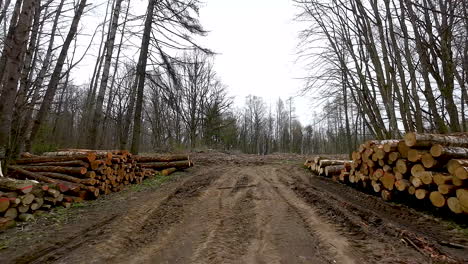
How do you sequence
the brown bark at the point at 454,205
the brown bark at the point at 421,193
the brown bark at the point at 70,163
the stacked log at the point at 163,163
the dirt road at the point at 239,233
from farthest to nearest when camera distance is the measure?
the stacked log at the point at 163,163
the brown bark at the point at 70,163
the brown bark at the point at 421,193
the brown bark at the point at 454,205
the dirt road at the point at 239,233

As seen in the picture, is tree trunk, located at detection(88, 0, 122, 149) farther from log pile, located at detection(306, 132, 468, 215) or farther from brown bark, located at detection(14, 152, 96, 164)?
log pile, located at detection(306, 132, 468, 215)

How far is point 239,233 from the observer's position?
13.4 feet

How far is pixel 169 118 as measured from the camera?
99.3 feet

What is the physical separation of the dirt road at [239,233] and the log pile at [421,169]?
41cm

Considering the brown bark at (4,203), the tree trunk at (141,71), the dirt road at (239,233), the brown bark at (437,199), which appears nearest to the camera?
the dirt road at (239,233)

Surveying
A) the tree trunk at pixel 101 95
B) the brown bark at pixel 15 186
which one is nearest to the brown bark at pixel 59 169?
the brown bark at pixel 15 186

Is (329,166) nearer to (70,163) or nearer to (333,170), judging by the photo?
(333,170)

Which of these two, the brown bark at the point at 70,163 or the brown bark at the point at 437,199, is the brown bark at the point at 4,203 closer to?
the brown bark at the point at 70,163

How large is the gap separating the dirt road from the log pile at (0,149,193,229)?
473mm

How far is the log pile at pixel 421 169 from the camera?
458 cm

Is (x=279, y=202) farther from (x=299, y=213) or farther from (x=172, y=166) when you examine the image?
(x=172, y=166)

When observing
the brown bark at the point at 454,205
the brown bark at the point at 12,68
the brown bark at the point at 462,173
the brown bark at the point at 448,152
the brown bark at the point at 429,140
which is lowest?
the brown bark at the point at 454,205

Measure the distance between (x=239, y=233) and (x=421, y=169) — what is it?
388 centimetres

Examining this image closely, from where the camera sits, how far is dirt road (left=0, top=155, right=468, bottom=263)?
329cm
